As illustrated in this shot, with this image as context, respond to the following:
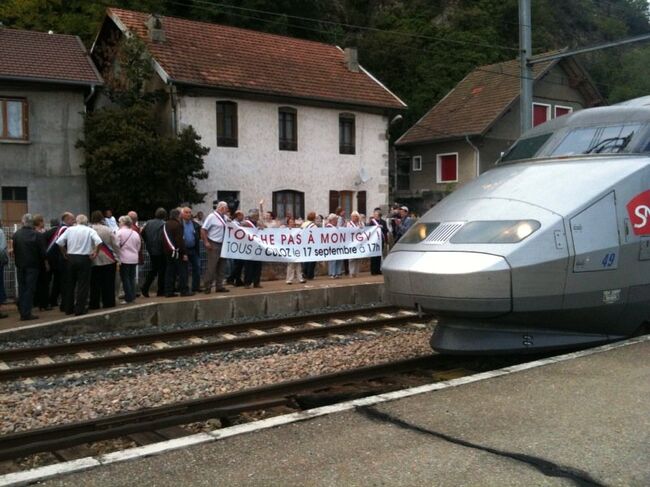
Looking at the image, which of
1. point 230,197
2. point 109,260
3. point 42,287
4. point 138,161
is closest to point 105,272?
point 109,260

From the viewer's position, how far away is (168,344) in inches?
401

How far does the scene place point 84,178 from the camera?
82.5 feet

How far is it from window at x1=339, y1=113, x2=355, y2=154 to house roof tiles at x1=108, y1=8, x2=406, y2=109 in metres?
0.90

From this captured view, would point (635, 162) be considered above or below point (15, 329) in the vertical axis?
above

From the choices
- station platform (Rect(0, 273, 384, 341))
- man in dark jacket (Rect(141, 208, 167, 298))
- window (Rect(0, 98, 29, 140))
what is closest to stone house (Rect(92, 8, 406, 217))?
window (Rect(0, 98, 29, 140))

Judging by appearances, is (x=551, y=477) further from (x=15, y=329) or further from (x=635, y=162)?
(x=15, y=329)

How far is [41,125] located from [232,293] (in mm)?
14370

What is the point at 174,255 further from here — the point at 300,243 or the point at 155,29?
the point at 155,29

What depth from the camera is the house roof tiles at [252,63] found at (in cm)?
2649

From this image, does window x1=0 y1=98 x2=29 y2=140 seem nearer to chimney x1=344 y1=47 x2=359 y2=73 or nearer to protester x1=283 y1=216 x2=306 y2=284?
protester x1=283 y1=216 x2=306 y2=284

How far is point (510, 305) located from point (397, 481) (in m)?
2.96

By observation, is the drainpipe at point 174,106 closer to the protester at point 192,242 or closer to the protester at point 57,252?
the protester at point 192,242

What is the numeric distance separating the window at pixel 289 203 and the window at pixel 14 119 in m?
9.71

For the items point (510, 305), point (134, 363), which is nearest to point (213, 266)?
point (134, 363)
